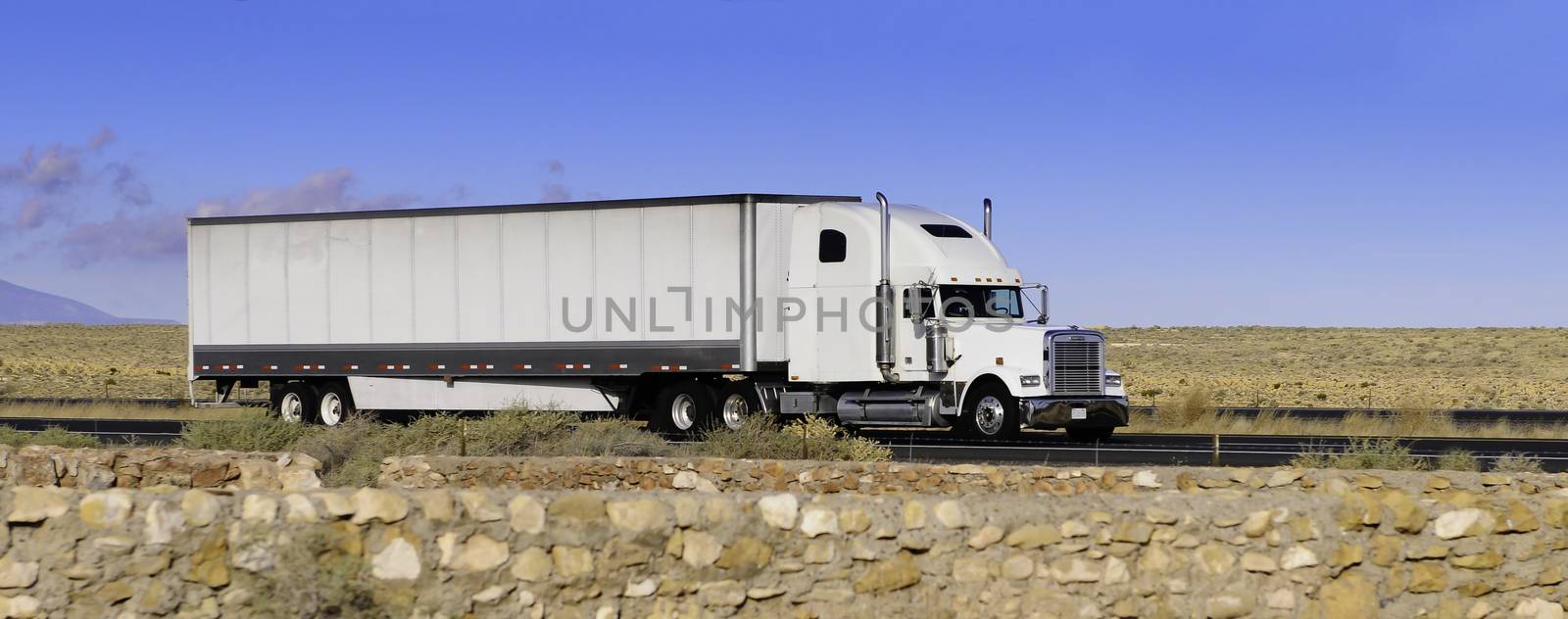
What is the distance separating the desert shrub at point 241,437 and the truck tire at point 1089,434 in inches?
466

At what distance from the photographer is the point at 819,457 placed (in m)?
17.3

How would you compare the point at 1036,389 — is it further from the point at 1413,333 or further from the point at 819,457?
the point at 1413,333

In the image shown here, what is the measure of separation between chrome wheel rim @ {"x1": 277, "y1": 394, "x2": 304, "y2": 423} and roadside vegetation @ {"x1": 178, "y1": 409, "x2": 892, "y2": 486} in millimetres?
8267

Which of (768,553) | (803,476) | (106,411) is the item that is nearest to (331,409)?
(106,411)

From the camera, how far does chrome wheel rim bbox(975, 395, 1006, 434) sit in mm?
24203

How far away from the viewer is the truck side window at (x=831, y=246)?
81.6 feet

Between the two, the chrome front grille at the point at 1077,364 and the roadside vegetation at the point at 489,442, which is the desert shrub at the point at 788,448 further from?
the chrome front grille at the point at 1077,364

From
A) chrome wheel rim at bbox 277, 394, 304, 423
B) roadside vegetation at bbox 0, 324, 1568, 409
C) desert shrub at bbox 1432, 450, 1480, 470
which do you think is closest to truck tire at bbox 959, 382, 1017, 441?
desert shrub at bbox 1432, 450, 1480, 470

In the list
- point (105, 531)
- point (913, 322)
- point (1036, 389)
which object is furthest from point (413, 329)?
point (105, 531)

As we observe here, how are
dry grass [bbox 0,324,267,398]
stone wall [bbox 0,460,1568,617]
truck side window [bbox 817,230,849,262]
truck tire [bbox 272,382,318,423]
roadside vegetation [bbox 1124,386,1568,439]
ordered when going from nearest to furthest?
1. stone wall [bbox 0,460,1568,617]
2. truck side window [bbox 817,230,849,262]
3. roadside vegetation [bbox 1124,386,1568,439]
4. truck tire [bbox 272,382,318,423]
5. dry grass [bbox 0,324,267,398]

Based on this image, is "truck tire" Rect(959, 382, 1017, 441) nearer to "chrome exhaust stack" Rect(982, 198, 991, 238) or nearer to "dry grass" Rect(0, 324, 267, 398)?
"chrome exhaust stack" Rect(982, 198, 991, 238)

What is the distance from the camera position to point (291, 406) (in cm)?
2942

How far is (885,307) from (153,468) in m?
12.0

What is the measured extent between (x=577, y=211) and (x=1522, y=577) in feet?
63.7
